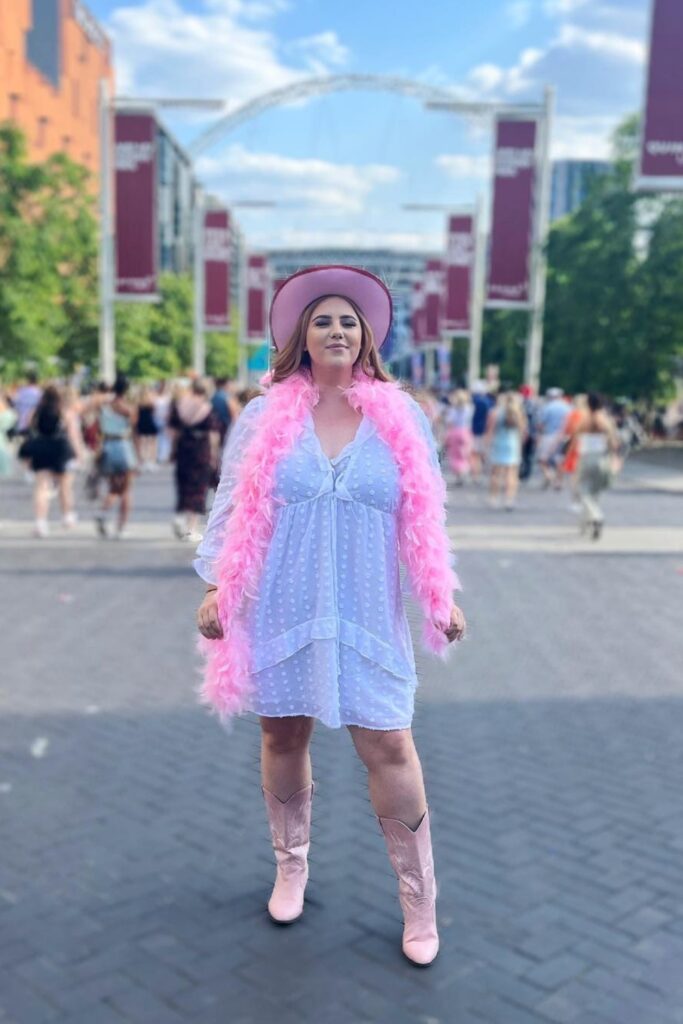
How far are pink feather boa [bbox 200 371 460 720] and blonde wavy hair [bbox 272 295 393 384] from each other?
0.24ft

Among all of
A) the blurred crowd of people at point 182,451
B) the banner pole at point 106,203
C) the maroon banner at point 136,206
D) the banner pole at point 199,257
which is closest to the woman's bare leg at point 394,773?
the blurred crowd of people at point 182,451

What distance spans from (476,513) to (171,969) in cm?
1179

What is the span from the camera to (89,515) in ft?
45.2

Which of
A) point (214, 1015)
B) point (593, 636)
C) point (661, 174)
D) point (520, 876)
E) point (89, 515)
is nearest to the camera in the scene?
point (214, 1015)

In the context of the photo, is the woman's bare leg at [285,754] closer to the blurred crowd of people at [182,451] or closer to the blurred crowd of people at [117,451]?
the blurred crowd of people at [182,451]

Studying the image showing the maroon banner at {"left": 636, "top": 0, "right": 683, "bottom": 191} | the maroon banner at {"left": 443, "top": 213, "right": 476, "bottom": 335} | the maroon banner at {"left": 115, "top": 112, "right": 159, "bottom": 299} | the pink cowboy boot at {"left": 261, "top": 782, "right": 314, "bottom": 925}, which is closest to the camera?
Answer: the pink cowboy boot at {"left": 261, "top": 782, "right": 314, "bottom": 925}

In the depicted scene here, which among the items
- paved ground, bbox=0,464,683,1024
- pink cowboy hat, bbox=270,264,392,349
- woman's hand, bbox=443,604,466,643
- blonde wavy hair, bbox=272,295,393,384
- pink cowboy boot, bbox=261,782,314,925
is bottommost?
paved ground, bbox=0,464,683,1024

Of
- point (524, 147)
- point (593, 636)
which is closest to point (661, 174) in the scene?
point (593, 636)

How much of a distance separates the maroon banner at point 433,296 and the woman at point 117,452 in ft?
90.9

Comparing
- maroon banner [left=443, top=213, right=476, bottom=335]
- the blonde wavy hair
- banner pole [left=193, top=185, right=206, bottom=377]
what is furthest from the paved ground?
banner pole [left=193, top=185, right=206, bottom=377]

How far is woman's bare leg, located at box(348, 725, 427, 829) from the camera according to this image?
10.3 ft

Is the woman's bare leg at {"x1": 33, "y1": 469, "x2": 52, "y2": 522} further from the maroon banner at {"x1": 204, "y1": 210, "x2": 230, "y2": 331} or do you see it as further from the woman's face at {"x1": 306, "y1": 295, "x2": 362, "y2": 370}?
the maroon banner at {"x1": 204, "y1": 210, "x2": 230, "y2": 331}

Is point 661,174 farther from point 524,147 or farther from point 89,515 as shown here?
point 524,147

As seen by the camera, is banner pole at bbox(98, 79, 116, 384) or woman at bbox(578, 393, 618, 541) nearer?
woman at bbox(578, 393, 618, 541)
